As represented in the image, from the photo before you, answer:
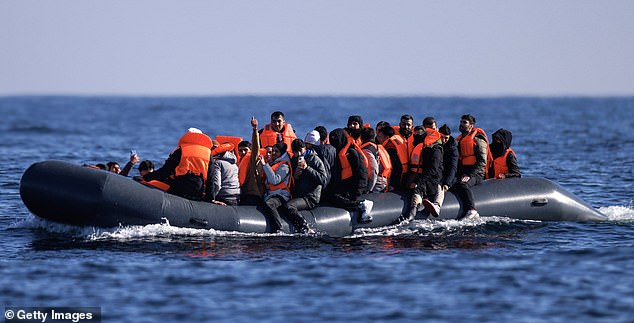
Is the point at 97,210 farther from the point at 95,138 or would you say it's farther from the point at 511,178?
the point at 95,138

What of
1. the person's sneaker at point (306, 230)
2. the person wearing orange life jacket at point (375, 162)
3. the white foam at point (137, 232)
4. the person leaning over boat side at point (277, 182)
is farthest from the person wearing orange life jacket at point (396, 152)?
the white foam at point (137, 232)

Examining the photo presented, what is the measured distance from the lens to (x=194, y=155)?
14836 mm

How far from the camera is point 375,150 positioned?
15.9 meters

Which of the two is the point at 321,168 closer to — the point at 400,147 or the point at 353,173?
the point at 353,173

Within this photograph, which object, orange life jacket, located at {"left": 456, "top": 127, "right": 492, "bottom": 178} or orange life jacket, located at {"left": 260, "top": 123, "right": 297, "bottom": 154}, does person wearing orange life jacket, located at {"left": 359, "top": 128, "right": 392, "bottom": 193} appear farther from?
orange life jacket, located at {"left": 456, "top": 127, "right": 492, "bottom": 178}

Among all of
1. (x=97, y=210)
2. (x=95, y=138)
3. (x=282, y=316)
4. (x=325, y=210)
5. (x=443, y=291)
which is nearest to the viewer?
(x=282, y=316)

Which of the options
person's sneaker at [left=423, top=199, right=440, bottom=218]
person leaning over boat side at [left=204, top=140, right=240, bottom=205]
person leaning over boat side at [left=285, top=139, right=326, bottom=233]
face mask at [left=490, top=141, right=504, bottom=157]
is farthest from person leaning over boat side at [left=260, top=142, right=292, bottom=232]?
face mask at [left=490, top=141, right=504, bottom=157]

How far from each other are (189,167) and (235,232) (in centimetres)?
124

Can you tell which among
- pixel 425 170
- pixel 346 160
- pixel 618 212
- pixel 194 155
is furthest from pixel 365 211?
pixel 618 212

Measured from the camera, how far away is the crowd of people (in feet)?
49.6

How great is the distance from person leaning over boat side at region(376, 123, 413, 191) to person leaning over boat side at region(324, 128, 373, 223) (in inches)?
34.9

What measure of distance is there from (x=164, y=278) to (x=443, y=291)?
11.9 ft

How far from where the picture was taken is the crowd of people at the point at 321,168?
595 inches

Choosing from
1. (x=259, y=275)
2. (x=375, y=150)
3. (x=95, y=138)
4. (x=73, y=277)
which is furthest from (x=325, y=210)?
(x=95, y=138)
